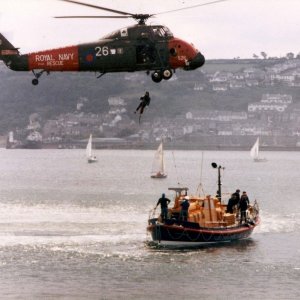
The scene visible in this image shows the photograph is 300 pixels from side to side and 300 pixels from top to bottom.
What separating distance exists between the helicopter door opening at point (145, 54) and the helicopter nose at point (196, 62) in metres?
1.93

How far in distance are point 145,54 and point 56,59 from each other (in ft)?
12.4

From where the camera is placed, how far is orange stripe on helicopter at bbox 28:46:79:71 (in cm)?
4291

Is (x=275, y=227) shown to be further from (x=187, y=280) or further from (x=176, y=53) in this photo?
(x=176, y=53)

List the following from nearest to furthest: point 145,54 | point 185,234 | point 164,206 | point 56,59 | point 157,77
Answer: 1. point 157,77
2. point 145,54
3. point 56,59
4. point 164,206
5. point 185,234

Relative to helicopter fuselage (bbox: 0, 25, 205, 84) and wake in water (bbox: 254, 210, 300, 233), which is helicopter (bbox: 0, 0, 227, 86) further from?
wake in water (bbox: 254, 210, 300, 233)

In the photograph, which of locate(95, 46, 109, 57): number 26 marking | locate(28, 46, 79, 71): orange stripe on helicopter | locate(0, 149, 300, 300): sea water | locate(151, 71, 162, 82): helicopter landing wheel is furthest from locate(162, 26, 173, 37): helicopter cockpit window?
locate(0, 149, 300, 300): sea water

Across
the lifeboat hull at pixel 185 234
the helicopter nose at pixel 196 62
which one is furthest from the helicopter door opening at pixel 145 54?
the lifeboat hull at pixel 185 234

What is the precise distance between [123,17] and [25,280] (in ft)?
82.6

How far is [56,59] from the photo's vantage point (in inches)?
1693

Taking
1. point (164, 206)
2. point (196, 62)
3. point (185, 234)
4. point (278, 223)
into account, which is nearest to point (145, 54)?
point (196, 62)

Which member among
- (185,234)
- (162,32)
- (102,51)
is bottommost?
(185,234)

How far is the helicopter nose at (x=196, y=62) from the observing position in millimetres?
43581

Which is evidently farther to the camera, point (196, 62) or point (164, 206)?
point (164, 206)

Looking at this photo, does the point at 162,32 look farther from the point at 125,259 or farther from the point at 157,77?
the point at 125,259
